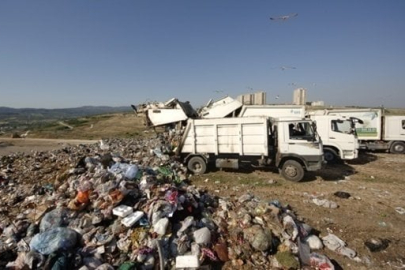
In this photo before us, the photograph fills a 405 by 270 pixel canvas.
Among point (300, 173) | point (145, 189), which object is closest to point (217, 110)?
point (300, 173)

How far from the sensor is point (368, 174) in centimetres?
851

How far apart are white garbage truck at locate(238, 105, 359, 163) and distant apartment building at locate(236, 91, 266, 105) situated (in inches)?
25.4

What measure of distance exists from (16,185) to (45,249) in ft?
16.0

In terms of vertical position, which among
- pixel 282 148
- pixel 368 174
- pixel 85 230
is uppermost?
pixel 282 148

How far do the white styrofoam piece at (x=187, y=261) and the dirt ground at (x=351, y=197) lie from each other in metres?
2.10

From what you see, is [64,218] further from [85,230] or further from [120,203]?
[120,203]

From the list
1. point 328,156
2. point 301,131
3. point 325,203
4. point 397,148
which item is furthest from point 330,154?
point 325,203

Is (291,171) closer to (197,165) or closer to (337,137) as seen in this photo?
(197,165)

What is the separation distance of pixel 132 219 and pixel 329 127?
8743 mm

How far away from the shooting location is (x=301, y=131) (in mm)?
7590

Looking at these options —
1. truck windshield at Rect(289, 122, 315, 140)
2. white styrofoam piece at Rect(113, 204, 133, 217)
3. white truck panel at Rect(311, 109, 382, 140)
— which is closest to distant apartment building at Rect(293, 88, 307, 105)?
white truck panel at Rect(311, 109, 382, 140)

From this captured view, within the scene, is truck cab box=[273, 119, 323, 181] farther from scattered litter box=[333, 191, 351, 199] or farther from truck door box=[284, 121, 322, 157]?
scattered litter box=[333, 191, 351, 199]

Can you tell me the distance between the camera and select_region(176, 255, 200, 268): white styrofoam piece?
3.29m

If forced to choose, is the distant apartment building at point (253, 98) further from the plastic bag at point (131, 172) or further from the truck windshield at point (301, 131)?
the plastic bag at point (131, 172)
